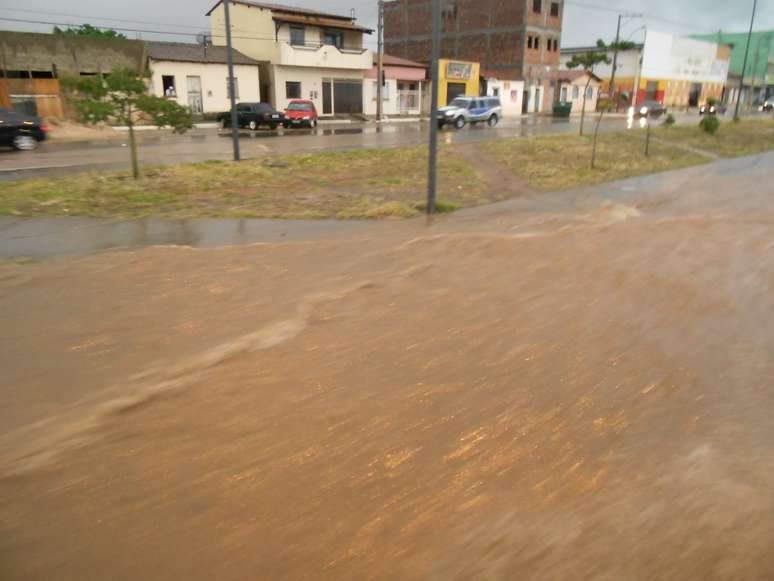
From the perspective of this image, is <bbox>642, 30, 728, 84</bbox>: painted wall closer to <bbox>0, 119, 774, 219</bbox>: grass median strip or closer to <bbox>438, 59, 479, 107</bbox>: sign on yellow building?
<bbox>438, 59, 479, 107</bbox>: sign on yellow building

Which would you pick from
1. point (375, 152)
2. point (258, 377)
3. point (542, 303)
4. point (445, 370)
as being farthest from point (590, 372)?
point (375, 152)

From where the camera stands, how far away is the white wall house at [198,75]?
112ft

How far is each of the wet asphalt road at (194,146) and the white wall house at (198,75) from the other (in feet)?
20.8

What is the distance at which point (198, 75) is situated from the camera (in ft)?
116

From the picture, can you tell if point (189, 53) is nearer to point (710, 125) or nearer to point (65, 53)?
point (65, 53)

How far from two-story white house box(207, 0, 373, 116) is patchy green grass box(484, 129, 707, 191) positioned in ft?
62.9

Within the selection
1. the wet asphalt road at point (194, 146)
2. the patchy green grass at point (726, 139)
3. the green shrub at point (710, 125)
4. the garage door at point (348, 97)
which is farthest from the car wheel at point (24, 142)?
the green shrub at point (710, 125)

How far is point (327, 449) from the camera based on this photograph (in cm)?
430

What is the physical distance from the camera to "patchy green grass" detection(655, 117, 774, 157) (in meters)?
26.8

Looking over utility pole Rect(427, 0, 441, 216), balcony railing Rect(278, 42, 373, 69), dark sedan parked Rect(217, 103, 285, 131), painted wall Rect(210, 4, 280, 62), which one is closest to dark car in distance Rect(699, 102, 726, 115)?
balcony railing Rect(278, 42, 373, 69)

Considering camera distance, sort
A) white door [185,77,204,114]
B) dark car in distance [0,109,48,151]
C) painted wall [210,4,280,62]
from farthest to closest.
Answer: painted wall [210,4,280,62], white door [185,77,204,114], dark car in distance [0,109,48,151]

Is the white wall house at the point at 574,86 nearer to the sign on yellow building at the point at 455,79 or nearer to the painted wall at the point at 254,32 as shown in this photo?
the sign on yellow building at the point at 455,79

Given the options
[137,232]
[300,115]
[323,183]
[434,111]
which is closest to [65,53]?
[300,115]

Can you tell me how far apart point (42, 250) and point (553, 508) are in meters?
7.93
